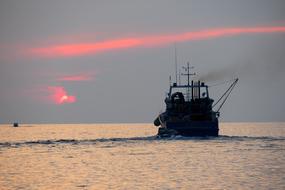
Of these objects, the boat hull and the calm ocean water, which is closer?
the calm ocean water

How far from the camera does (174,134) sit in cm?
14788

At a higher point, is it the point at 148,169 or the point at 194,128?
the point at 194,128

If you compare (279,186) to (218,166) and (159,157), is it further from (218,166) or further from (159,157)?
(159,157)

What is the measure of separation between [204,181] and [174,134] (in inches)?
3211

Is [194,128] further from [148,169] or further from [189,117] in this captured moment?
[148,169]

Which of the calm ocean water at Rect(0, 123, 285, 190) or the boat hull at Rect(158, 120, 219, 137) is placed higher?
the boat hull at Rect(158, 120, 219, 137)

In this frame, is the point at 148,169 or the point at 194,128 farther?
the point at 194,128

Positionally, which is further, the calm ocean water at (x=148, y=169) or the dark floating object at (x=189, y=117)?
the dark floating object at (x=189, y=117)

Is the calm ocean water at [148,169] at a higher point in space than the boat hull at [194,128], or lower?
lower

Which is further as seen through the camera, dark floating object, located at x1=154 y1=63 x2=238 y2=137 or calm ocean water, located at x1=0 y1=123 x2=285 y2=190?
dark floating object, located at x1=154 y1=63 x2=238 y2=137

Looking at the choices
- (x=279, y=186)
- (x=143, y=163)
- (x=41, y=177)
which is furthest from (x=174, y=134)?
(x=279, y=186)

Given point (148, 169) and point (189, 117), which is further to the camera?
point (189, 117)

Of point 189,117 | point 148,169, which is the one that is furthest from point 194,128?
point 148,169

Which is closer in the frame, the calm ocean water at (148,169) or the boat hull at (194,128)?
the calm ocean water at (148,169)
